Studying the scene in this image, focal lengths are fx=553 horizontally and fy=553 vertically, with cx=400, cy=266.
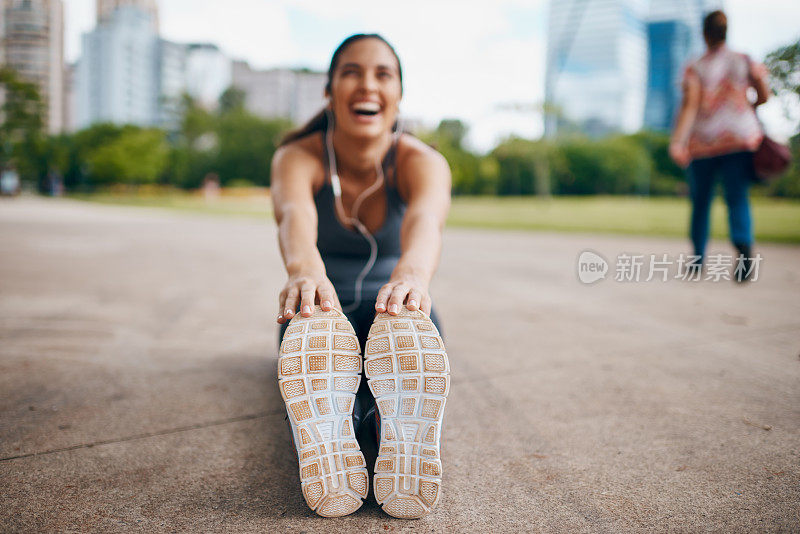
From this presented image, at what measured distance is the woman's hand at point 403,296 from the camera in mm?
1321

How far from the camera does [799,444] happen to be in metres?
1.60

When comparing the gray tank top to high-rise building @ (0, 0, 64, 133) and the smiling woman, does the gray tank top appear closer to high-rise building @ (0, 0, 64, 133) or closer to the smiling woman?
the smiling woman

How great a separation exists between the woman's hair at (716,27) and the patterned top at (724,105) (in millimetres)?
74

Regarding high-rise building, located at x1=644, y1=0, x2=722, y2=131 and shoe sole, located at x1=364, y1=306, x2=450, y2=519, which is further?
high-rise building, located at x1=644, y1=0, x2=722, y2=131

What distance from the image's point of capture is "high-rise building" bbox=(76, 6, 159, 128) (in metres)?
89.8

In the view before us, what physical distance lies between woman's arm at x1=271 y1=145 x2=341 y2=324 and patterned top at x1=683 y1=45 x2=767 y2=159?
324 cm

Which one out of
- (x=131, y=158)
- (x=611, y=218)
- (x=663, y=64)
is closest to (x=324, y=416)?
(x=611, y=218)

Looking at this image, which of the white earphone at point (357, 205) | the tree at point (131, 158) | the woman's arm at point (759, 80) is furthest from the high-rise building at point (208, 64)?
the white earphone at point (357, 205)

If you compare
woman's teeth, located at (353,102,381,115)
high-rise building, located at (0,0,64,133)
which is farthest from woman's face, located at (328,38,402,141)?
high-rise building, located at (0,0,64,133)

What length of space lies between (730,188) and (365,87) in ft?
10.6

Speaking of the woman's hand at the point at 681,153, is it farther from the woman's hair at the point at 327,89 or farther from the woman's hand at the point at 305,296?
the woman's hand at the point at 305,296

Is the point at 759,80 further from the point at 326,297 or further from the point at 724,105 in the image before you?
the point at 326,297

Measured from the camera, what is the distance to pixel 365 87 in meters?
1.74

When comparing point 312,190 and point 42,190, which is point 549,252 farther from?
point 42,190
